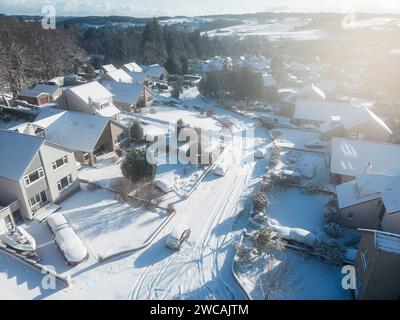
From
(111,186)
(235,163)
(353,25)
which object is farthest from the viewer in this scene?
(353,25)

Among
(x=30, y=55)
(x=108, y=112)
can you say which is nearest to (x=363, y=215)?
(x=108, y=112)

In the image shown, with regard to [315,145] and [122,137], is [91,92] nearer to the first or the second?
[122,137]

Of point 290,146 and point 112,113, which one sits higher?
point 112,113

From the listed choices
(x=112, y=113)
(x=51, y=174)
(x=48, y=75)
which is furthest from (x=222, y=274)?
(x=48, y=75)

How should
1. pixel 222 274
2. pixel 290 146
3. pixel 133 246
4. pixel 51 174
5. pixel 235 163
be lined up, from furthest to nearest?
pixel 290 146, pixel 235 163, pixel 51 174, pixel 133 246, pixel 222 274

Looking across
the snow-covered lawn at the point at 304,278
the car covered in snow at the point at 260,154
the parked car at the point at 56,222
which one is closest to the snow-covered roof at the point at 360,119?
the car covered in snow at the point at 260,154

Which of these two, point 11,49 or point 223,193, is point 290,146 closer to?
point 223,193

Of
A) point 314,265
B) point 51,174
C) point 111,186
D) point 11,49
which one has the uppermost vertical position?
point 11,49
